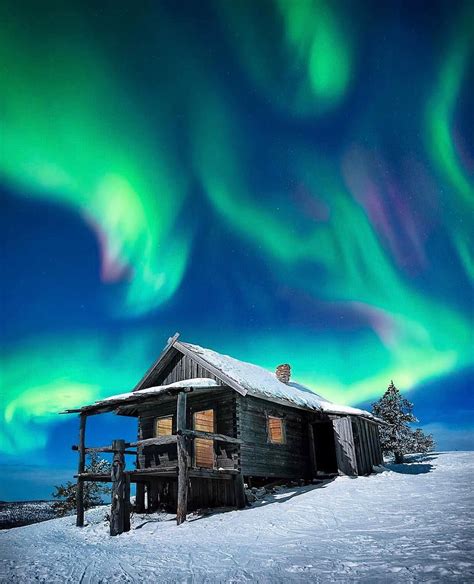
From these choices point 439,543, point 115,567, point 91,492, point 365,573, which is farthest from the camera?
point 91,492

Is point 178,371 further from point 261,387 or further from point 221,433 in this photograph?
point 261,387

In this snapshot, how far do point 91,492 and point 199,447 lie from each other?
20692 mm

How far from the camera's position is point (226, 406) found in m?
19.2

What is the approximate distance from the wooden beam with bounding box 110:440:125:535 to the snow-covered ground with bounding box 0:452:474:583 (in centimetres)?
52

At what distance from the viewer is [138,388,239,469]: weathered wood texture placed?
1850 cm

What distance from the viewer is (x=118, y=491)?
50.4ft

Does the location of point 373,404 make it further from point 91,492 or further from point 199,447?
point 91,492

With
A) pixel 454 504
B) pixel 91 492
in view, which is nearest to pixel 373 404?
pixel 454 504

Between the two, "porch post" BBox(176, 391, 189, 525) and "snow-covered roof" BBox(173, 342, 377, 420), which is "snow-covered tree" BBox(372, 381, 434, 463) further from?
"porch post" BBox(176, 391, 189, 525)

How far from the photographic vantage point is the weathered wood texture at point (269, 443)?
61.8 feet

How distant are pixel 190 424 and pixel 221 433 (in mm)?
1976

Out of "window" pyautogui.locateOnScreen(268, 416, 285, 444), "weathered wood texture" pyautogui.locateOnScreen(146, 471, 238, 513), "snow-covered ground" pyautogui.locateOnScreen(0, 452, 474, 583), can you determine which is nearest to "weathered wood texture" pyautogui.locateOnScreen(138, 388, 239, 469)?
"weathered wood texture" pyautogui.locateOnScreen(146, 471, 238, 513)

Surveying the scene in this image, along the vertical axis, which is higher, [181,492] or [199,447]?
[199,447]

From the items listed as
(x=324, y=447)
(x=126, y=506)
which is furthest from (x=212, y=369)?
(x=324, y=447)
